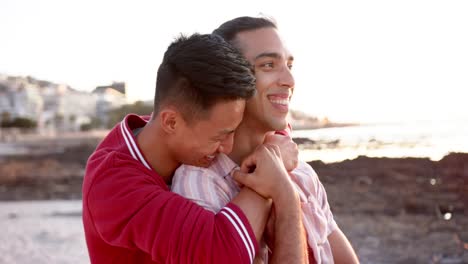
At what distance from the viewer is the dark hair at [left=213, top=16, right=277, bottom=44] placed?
225 cm

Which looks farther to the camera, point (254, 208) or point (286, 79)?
point (286, 79)

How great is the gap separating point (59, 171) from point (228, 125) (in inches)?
656

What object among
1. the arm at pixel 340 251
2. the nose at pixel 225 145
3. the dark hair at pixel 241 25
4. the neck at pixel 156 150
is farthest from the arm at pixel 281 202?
the dark hair at pixel 241 25

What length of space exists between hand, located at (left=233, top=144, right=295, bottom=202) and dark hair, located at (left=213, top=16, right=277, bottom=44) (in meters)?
0.49

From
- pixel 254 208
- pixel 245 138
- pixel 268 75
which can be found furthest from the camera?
pixel 245 138

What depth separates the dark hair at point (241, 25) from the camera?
7.39 ft

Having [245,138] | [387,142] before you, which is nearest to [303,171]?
[245,138]

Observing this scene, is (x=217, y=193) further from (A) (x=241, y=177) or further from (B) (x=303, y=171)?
(B) (x=303, y=171)

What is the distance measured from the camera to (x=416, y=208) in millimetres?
8906

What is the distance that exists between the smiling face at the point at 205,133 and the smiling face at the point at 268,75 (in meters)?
0.21

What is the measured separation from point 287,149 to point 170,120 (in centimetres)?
47

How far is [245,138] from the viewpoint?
7.60 feet

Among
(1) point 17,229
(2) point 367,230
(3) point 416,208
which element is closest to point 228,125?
(2) point 367,230

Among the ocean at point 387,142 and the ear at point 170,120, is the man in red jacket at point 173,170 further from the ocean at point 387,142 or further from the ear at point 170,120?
the ocean at point 387,142
